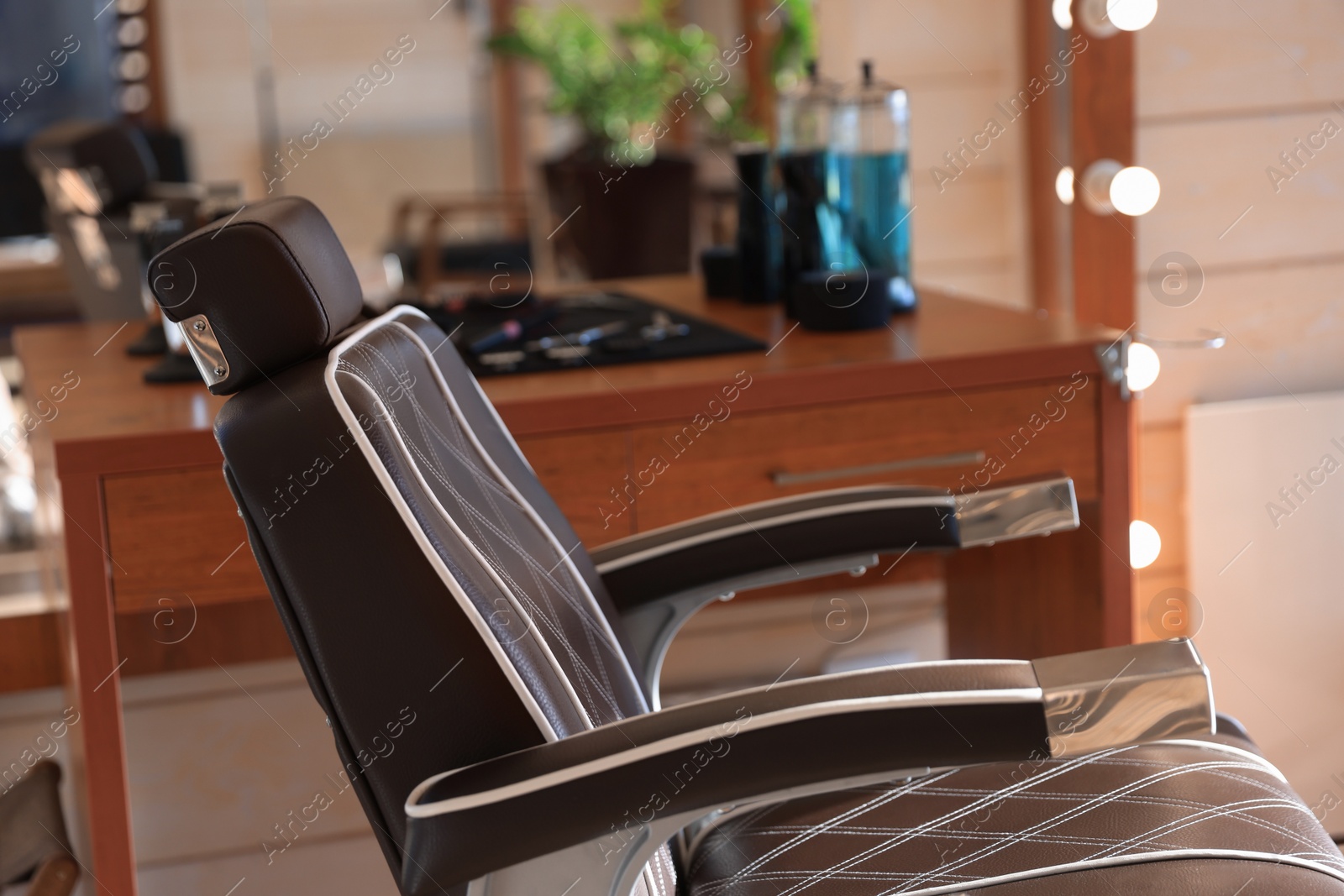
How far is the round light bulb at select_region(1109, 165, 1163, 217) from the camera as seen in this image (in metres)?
1.93

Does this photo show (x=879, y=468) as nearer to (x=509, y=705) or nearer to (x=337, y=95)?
(x=509, y=705)

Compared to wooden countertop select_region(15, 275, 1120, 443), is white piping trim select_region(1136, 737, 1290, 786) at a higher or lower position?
lower

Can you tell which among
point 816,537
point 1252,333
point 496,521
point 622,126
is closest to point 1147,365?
point 1252,333

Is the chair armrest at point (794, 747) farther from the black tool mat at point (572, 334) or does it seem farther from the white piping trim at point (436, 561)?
the black tool mat at point (572, 334)

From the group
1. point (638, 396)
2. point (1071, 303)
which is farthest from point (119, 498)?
point (1071, 303)

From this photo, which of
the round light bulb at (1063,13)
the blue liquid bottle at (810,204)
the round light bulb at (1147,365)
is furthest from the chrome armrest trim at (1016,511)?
the round light bulb at (1063,13)

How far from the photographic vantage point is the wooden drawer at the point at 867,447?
139 centimetres

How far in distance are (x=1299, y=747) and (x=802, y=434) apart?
1139 mm

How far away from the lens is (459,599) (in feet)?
2.68

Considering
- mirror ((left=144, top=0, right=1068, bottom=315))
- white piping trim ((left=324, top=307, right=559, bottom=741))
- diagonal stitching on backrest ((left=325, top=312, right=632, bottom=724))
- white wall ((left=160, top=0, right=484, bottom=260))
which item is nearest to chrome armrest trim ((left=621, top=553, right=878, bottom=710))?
diagonal stitching on backrest ((left=325, top=312, right=632, bottom=724))

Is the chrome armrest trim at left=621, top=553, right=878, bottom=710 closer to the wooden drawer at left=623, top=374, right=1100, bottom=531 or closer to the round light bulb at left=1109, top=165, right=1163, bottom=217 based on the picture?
the wooden drawer at left=623, top=374, right=1100, bottom=531

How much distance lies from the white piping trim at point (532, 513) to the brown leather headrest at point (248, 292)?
193 millimetres

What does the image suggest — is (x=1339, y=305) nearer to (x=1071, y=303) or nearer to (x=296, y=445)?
(x=1071, y=303)

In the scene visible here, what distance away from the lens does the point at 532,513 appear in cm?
109
